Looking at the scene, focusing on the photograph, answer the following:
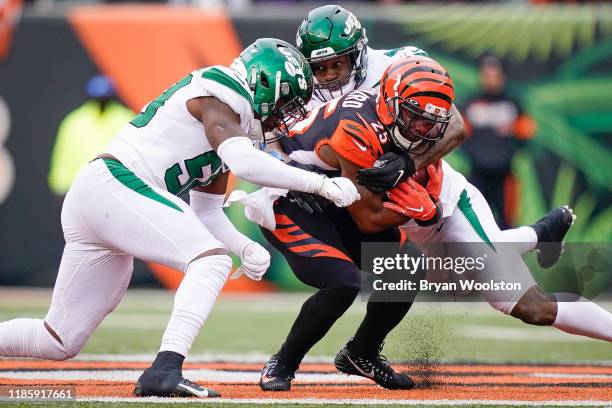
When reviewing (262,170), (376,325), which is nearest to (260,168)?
(262,170)

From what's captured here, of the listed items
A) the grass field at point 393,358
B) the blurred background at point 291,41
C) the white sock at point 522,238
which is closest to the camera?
the grass field at point 393,358

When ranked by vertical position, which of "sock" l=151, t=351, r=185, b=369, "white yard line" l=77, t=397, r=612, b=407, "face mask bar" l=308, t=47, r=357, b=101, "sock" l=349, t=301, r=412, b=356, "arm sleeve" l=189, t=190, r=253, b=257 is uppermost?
"face mask bar" l=308, t=47, r=357, b=101

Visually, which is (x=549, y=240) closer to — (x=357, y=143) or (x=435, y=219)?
(x=435, y=219)

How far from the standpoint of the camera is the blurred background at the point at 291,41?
10.8m

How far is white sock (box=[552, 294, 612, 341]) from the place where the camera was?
198 inches

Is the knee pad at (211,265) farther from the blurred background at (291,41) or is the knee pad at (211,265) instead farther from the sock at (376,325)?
the blurred background at (291,41)

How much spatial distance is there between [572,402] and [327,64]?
2105 millimetres

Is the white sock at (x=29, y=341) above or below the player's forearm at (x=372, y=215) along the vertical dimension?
below

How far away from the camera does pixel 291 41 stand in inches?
430

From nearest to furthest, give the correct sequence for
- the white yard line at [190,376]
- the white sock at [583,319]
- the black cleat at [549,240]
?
1. the white sock at [583,319]
2. the white yard line at [190,376]
3. the black cleat at [549,240]

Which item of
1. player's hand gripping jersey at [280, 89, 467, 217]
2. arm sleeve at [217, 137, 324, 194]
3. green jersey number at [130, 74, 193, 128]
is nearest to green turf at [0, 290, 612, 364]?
player's hand gripping jersey at [280, 89, 467, 217]

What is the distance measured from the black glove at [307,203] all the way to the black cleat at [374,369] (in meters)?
0.73

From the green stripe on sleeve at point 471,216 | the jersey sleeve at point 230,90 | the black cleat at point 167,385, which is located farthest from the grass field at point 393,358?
the jersey sleeve at point 230,90

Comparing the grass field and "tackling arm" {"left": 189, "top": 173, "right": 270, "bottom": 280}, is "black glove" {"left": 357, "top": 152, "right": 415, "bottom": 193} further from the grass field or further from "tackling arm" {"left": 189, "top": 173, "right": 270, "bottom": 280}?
the grass field
